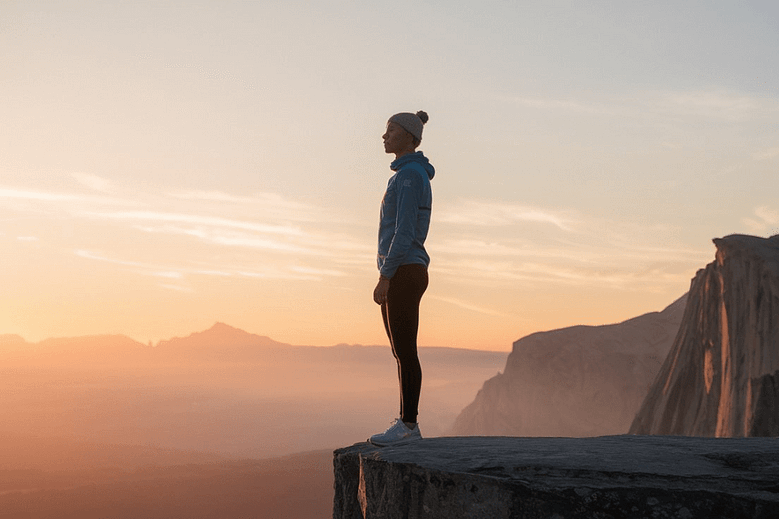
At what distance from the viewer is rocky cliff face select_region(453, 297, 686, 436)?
57.9m

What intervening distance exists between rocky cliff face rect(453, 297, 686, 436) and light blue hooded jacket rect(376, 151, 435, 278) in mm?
53676

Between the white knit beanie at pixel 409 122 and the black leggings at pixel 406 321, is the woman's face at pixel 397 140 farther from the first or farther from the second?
the black leggings at pixel 406 321

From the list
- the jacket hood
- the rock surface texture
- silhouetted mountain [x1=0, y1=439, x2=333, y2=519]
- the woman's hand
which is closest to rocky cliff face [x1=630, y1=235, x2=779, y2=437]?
silhouetted mountain [x1=0, y1=439, x2=333, y2=519]

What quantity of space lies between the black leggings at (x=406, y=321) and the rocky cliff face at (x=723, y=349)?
58.7ft

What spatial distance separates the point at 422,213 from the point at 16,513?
34883mm

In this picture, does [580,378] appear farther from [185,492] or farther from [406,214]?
[406,214]

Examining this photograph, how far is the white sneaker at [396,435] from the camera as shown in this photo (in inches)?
207

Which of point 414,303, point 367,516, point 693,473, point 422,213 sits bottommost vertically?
point 367,516

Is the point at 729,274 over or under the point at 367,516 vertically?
over

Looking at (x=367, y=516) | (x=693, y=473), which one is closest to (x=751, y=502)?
(x=693, y=473)

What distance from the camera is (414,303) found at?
5316mm

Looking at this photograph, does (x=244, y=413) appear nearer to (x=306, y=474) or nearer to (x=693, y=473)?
(x=306, y=474)

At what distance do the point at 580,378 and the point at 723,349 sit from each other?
35492mm

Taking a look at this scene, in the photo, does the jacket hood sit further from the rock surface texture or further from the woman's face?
the rock surface texture
